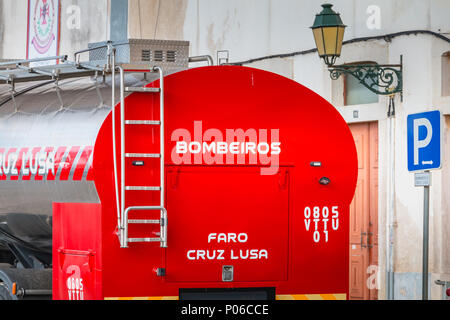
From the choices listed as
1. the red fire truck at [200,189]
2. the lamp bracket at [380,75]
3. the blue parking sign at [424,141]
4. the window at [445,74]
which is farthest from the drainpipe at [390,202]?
the red fire truck at [200,189]

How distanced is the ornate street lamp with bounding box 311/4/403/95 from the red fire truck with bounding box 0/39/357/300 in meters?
4.95

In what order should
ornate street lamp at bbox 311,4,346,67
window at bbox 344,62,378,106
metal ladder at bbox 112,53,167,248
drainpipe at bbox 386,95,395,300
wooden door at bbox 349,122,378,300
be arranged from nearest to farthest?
1. metal ladder at bbox 112,53,167,248
2. ornate street lamp at bbox 311,4,346,67
3. drainpipe at bbox 386,95,395,300
4. wooden door at bbox 349,122,378,300
5. window at bbox 344,62,378,106

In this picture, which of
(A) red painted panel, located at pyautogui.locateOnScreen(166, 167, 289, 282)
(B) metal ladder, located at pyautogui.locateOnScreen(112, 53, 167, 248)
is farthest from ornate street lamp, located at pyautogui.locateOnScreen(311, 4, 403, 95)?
(B) metal ladder, located at pyautogui.locateOnScreen(112, 53, 167, 248)

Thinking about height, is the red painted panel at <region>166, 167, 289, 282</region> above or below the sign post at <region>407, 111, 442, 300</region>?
below

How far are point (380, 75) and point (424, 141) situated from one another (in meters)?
3.11

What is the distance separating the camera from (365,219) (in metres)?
13.7

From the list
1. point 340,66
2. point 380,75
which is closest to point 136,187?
point 340,66

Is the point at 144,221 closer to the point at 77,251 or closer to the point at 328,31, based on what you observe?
the point at 77,251

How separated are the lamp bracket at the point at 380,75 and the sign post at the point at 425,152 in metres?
2.74

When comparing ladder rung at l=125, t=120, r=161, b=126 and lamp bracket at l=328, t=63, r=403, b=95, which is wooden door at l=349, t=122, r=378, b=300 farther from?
ladder rung at l=125, t=120, r=161, b=126

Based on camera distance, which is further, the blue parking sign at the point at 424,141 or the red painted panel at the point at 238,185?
the blue parking sign at the point at 424,141

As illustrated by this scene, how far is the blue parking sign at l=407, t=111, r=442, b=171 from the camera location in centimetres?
948

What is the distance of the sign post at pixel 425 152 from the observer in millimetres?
9391

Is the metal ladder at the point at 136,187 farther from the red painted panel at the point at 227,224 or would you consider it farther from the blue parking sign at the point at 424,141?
the blue parking sign at the point at 424,141
